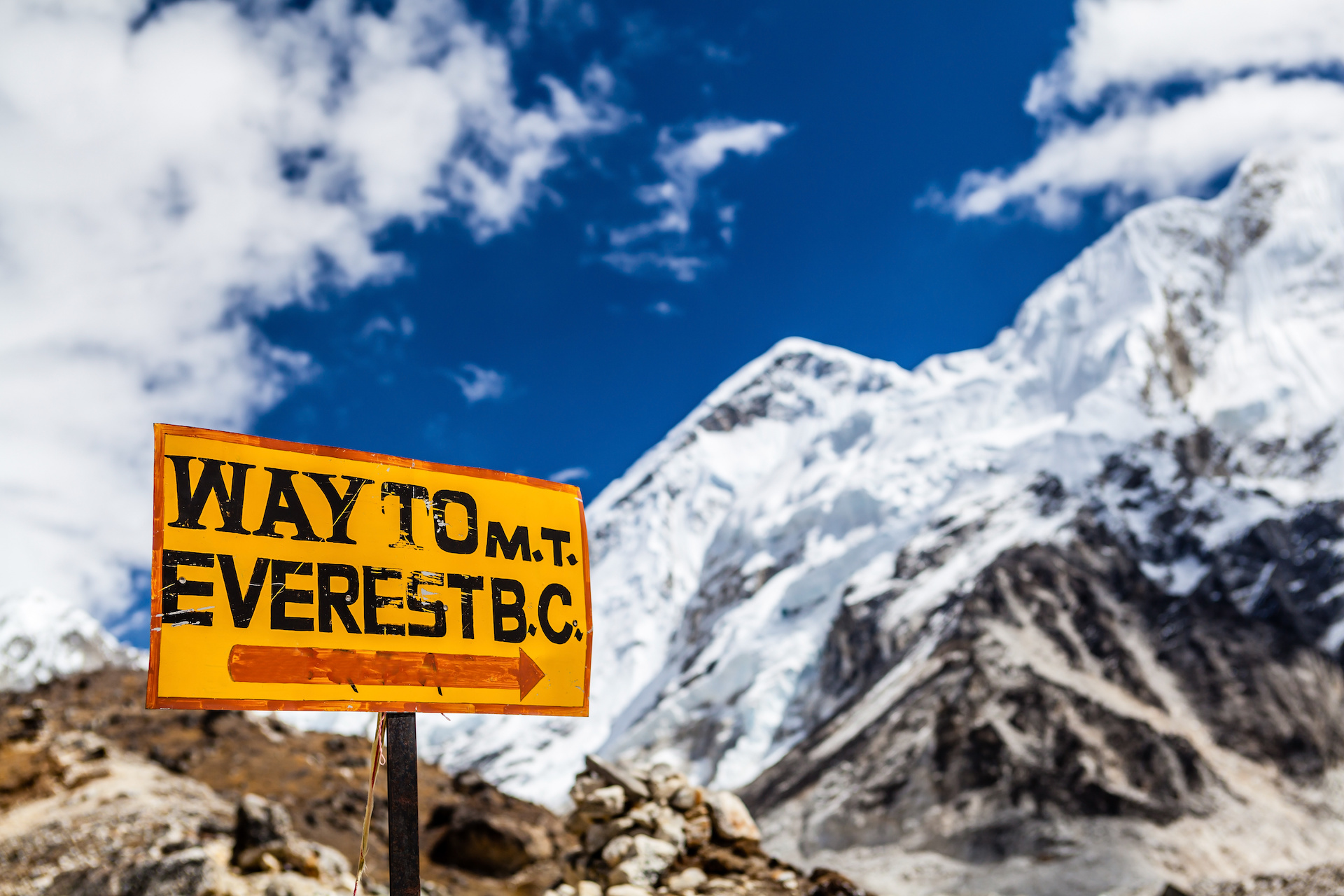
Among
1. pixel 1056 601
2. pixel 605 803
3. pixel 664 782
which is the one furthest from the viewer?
pixel 1056 601

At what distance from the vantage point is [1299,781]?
179 feet

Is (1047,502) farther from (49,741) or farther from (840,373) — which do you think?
(840,373)

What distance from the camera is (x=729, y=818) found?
11.5 metres

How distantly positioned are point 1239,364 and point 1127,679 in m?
50.3

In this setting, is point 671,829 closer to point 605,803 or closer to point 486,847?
point 605,803

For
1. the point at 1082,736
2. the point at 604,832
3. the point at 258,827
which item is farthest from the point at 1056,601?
the point at 604,832

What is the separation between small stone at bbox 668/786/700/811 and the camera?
456 inches

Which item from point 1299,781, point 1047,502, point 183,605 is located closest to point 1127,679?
point 1299,781

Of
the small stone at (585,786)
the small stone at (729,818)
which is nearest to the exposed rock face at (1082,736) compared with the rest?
the small stone at (729,818)

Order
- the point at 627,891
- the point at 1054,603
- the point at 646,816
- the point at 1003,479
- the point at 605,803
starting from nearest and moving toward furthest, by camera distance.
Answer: the point at 627,891 → the point at 646,816 → the point at 605,803 → the point at 1054,603 → the point at 1003,479

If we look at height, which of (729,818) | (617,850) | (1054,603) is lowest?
(617,850)

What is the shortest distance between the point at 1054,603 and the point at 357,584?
69059mm

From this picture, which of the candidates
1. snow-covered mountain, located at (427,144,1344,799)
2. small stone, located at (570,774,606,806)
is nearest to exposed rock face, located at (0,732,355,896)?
small stone, located at (570,774,606,806)

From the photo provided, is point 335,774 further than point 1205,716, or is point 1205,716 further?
point 1205,716
